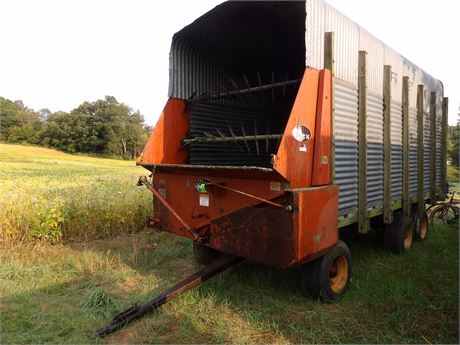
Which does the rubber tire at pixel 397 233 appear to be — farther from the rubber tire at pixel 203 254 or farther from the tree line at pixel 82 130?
the tree line at pixel 82 130

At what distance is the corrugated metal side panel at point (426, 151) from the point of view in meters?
5.95

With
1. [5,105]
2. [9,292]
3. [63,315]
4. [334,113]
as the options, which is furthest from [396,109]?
[5,105]

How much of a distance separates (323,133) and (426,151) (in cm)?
393

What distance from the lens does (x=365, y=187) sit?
13.0 feet

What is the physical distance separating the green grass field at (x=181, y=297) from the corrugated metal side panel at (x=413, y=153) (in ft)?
3.42

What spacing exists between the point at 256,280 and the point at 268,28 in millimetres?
3289

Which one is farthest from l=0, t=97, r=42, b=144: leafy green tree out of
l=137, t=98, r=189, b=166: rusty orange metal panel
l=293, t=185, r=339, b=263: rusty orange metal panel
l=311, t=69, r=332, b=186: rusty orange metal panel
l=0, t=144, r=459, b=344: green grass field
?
l=293, t=185, r=339, b=263: rusty orange metal panel

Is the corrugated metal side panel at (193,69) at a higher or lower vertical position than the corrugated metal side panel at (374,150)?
higher

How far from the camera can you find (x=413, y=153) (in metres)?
5.61

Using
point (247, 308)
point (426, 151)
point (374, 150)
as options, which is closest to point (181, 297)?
point (247, 308)

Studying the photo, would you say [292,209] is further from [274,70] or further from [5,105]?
[5,105]

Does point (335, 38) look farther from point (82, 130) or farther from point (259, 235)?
point (82, 130)

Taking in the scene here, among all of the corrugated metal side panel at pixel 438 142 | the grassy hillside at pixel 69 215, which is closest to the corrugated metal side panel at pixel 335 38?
the corrugated metal side panel at pixel 438 142

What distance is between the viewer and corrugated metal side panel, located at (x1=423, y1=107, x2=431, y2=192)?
5953mm
